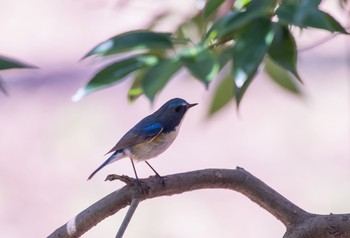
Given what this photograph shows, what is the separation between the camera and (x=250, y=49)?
112 centimetres

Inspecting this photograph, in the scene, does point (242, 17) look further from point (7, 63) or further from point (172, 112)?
point (172, 112)

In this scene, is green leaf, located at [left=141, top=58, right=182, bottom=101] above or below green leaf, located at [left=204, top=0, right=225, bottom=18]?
below

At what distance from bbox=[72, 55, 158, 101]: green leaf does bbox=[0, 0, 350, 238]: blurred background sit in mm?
3758

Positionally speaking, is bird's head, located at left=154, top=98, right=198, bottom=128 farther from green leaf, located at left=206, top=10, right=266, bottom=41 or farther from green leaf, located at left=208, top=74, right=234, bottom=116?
green leaf, located at left=206, top=10, right=266, bottom=41

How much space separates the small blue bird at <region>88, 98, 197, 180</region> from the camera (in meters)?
2.54

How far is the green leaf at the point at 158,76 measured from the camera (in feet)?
3.59

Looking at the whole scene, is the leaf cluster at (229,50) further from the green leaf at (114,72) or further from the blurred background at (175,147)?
the blurred background at (175,147)

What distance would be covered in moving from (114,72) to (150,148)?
145 cm

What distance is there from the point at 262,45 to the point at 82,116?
18.9 feet

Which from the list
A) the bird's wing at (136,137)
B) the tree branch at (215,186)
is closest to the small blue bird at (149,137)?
the bird's wing at (136,137)

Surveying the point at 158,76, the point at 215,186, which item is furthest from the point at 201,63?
the point at 215,186

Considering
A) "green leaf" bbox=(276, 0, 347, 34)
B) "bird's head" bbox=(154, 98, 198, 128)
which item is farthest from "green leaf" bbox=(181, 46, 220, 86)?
"bird's head" bbox=(154, 98, 198, 128)

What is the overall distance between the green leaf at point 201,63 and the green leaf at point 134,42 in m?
0.03

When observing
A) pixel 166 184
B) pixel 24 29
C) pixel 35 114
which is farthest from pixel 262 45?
pixel 24 29
